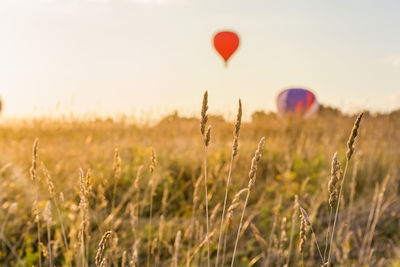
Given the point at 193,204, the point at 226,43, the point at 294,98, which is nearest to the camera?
the point at 193,204

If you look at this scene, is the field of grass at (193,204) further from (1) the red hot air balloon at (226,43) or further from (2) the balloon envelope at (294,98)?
(2) the balloon envelope at (294,98)

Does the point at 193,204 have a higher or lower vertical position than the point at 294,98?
lower

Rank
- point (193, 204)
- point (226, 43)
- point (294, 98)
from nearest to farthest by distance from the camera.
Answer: point (193, 204), point (226, 43), point (294, 98)

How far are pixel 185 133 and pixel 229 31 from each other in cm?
359

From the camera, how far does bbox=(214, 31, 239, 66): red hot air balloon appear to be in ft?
34.4

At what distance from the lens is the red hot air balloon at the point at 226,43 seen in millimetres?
10477

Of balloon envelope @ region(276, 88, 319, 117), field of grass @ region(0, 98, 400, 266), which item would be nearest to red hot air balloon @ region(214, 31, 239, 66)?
field of grass @ region(0, 98, 400, 266)

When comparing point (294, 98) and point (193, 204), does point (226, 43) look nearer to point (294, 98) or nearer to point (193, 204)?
point (294, 98)

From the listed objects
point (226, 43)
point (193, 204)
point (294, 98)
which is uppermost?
point (226, 43)

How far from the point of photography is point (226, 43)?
10773 millimetres

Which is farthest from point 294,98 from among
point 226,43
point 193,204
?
point 193,204

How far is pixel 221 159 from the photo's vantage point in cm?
537

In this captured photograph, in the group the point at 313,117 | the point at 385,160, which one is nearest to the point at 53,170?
the point at 385,160

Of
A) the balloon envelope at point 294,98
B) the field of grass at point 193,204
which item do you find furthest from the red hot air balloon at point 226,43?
the balloon envelope at point 294,98
